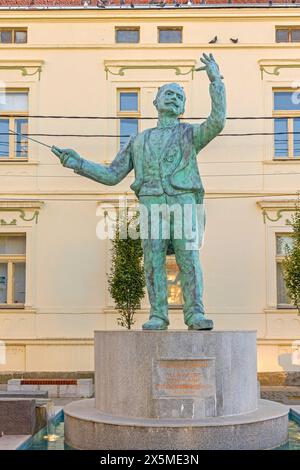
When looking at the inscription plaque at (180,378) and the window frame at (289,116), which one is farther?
the window frame at (289,116)

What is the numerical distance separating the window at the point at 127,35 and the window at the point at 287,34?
3502 mm

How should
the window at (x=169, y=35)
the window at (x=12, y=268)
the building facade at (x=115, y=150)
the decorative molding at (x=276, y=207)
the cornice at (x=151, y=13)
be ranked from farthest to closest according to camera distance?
1. the window at (x=169, y=35)
2. the cornice at (x=151, y=13)
3. the window at (x=12, y=268)
4. the decorative molding at (x=276, y=207)
5. the building facade at (x=115, y=150)

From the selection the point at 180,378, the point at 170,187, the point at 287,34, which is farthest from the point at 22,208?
the point at 180,378

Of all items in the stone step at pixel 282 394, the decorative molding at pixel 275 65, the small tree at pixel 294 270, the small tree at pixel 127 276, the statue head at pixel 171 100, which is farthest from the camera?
the decorative molding at pixel 275 65

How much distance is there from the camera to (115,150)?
1747cm

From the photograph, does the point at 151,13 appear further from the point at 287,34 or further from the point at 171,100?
the point at 171,100

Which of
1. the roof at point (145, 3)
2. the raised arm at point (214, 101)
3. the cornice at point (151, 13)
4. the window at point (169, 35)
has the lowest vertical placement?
the raised arm at point (214, 101)

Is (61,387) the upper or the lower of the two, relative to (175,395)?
lower

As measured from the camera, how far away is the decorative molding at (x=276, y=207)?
17031 millimetres

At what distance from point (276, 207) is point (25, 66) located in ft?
23.0

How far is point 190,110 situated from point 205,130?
10775mm

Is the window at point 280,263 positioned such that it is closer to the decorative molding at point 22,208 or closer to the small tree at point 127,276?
the small tree at point 127,276

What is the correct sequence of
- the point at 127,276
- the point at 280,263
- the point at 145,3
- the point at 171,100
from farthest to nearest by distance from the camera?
the point at 145,3 → the point at 280,263 → the point at 127,276 → the point at 171,100

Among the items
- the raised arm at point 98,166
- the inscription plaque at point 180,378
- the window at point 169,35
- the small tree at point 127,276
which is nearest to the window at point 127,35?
the window at point 169,35
